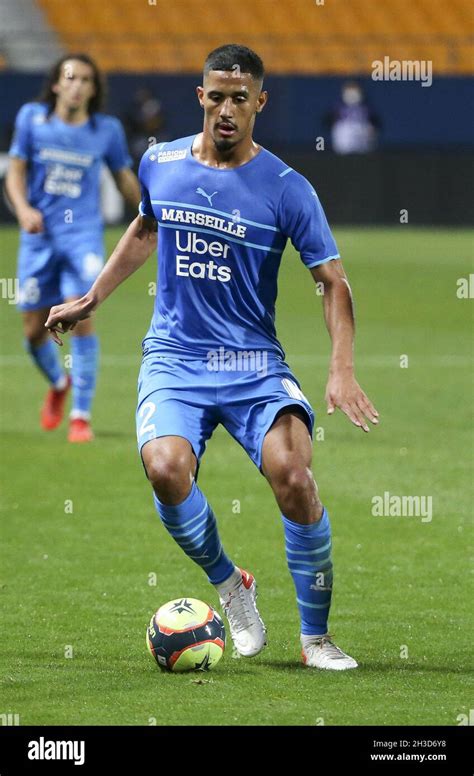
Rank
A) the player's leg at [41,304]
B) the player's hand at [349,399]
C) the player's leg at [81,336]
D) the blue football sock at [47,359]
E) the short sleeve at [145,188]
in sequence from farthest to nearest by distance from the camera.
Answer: the blue football sock at [47,359], the player's leg at [41,304], the player's leg at [81,336], the short sleeve at [145,188], the player's hand at [349,399]

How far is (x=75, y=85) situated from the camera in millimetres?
10953

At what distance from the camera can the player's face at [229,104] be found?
227 inches

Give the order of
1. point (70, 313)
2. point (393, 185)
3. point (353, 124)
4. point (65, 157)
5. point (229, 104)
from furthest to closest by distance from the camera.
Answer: point (353, 124) < point (393, 185) < point (65, 157) < point (70, 313) < point (229, 104)

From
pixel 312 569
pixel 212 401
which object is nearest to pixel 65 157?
pixel 212 401

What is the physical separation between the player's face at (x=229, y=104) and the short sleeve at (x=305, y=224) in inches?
10.5

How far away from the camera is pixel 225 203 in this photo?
5.88 meters

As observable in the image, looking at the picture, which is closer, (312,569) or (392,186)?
(312,569)

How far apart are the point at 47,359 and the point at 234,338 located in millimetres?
5948

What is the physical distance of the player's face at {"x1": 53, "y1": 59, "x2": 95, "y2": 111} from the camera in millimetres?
10883

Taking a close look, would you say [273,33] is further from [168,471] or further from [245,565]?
[168,471]

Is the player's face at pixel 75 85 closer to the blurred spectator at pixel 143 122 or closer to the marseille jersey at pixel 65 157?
the marseille jersey at pixel 65 157

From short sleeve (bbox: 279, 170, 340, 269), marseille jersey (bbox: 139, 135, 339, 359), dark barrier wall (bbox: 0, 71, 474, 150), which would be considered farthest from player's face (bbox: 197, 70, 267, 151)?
dark barrier wall (bbox: 0, 71, 474, 150)

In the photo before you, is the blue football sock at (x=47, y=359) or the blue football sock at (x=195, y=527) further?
the blue football sock at (x=47, y=359)

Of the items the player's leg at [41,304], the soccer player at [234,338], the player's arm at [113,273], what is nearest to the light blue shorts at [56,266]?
the player's leg at [41,304]
